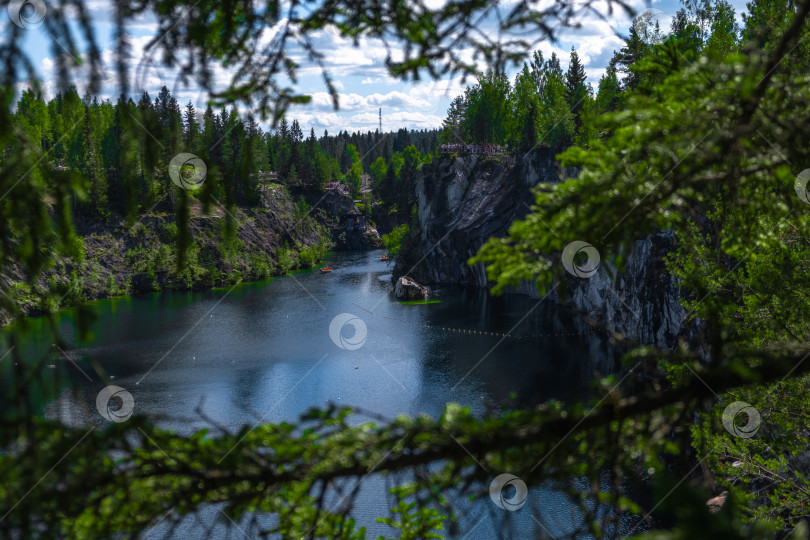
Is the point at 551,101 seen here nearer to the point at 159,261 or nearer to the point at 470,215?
the point at 470,215

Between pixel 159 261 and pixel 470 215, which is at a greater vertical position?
pixel 470 215

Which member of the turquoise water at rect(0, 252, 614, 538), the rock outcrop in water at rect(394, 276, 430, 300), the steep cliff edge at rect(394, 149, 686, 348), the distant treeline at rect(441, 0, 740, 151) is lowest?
the turquoise water at rect(0, 252, 614, 538)

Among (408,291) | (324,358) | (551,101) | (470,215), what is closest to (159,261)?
(408,291)

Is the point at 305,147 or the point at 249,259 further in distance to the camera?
the point at 305,147

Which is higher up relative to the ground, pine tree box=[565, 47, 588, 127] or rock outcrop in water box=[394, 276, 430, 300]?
pine tree box=[565, 47, 588, 127]

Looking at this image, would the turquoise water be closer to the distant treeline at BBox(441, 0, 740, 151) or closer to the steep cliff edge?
the steep cliff edge

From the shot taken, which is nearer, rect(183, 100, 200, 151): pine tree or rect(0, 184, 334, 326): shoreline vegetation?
rect(183, 100, 200, 151): pine tree

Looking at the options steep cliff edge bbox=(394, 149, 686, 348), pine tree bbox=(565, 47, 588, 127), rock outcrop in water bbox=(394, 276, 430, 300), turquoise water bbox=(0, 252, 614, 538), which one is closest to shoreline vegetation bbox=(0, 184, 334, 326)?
turquoise water bbox=(0, 252, 614, 538)

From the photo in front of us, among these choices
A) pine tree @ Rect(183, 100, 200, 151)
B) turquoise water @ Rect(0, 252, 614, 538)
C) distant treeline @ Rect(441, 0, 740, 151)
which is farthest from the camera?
distant treeline @ Rect(441, 0, 740, 151)

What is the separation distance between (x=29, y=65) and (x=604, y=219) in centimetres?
308

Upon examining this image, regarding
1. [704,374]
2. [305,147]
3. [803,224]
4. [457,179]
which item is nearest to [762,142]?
[704,374]

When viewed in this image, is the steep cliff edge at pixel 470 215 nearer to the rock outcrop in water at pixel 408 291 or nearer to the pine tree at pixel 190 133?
the rock outcrop in water at pixel 408 291

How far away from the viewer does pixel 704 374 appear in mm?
2844

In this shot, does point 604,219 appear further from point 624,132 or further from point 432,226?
point 432,226
